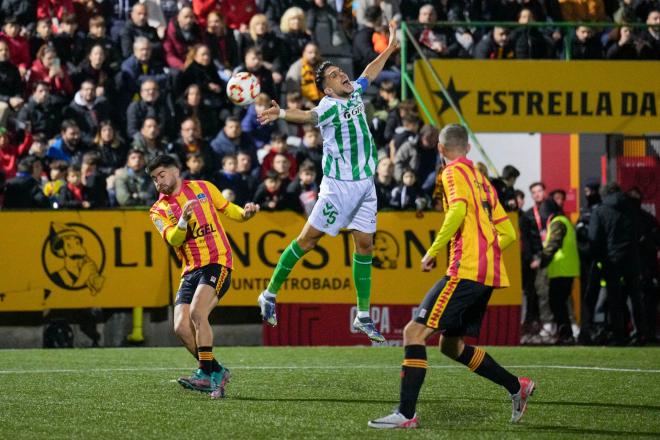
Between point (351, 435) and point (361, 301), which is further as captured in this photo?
point (361, 301)

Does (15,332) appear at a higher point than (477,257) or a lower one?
lower

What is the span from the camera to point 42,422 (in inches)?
334

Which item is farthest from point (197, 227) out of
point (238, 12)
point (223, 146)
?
point (238, 12)

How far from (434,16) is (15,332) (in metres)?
7.72

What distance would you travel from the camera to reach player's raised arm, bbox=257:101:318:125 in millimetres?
9836

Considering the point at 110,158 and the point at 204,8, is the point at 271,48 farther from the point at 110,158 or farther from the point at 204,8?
the point at 110,158

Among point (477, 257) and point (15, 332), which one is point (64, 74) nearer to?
point (15, 332)

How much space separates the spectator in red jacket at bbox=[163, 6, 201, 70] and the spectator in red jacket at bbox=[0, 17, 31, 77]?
77.7 inches

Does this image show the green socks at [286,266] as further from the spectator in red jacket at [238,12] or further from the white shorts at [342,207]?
the spectator in red jacket at [238,12]

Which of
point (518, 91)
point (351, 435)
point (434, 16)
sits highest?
point (434, 16)

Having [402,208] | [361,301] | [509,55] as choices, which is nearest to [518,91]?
[509,55]

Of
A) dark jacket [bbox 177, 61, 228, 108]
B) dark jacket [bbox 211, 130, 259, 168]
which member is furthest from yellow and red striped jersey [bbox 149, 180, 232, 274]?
dark jacket [bbox 177, 61, 228, 108]

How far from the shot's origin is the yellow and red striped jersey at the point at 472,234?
825 centimetres

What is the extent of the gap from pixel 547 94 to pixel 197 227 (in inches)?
356
